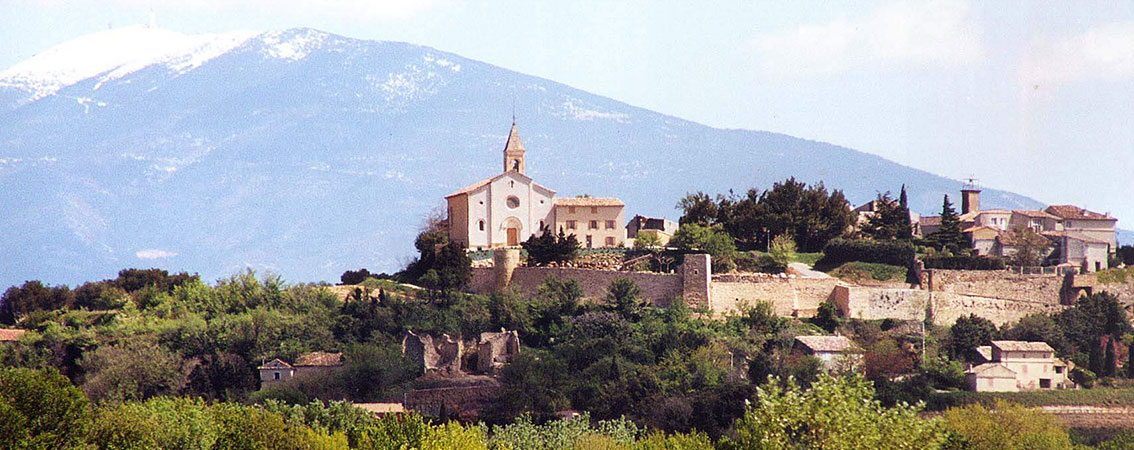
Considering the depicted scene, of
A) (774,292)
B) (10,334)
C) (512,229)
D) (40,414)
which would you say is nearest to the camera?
(40,414)

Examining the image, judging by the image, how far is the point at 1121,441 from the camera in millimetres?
43438

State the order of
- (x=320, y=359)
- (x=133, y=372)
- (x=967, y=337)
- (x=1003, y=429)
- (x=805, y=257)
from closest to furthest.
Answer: (x=1003, y=429), (x=133, y=372), (x=320, y=359), (x=967, y=337), (x=805, y=257)

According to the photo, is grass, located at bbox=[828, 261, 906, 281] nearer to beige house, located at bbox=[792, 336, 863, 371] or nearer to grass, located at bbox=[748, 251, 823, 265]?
grass, located at bbox=[748, 251, 823, 265]

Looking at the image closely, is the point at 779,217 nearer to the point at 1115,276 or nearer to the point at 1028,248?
the point at 1028,248

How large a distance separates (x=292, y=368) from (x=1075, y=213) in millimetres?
35343

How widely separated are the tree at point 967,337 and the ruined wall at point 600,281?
369 inches

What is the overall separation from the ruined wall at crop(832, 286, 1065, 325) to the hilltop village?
0.08 m

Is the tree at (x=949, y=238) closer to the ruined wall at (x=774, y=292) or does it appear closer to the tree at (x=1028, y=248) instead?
the tree at (x=1028, y=248)

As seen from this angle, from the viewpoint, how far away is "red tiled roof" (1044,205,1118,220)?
64.6m

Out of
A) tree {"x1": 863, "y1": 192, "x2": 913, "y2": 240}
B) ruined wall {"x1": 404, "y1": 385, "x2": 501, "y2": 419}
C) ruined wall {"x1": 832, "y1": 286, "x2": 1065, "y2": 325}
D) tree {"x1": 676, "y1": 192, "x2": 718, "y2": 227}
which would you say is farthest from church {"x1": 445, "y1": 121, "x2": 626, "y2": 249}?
ruined wall {"x1": 404, "y1": 385, "x2": 501, "y2": 419}

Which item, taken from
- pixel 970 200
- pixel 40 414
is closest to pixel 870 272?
pixel 970 200

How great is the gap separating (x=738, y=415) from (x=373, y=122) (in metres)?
150

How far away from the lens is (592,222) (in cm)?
5809

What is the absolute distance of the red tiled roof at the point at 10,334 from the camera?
2058 inches
